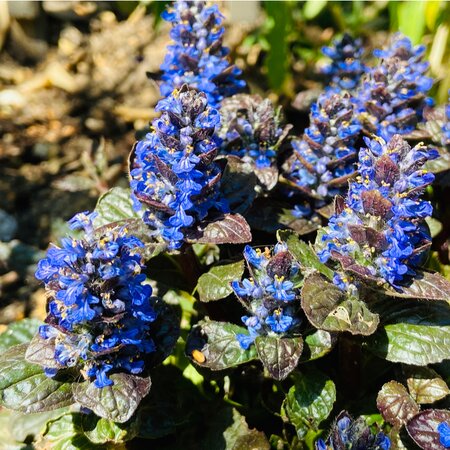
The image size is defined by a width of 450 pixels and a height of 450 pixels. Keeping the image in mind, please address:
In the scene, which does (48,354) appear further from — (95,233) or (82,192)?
(82,192)

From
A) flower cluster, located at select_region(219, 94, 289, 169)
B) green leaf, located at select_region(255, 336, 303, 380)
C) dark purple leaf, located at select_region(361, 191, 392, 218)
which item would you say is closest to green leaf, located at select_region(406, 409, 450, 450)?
green leaf, located at select_region(255, 336, 303, 380)

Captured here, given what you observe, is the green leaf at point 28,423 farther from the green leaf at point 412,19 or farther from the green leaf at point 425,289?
the green leaf at point 412,19

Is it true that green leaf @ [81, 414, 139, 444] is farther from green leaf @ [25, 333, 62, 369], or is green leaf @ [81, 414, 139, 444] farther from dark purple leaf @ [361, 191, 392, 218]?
dark purple leaf @ [361, 191, 392, 218]

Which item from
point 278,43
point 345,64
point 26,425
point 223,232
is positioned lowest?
point 26,425

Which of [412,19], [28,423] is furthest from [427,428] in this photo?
[412,19]

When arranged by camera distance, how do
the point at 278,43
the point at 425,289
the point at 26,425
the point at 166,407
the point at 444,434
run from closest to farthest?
the point at 444,434, the point at 425,289, the point at 166,407, the point at 26,425, the point at 278,43

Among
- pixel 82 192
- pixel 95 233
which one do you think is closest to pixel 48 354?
pixel 95 233

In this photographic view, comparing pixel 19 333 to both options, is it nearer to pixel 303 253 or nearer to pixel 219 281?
pixel 219 281
